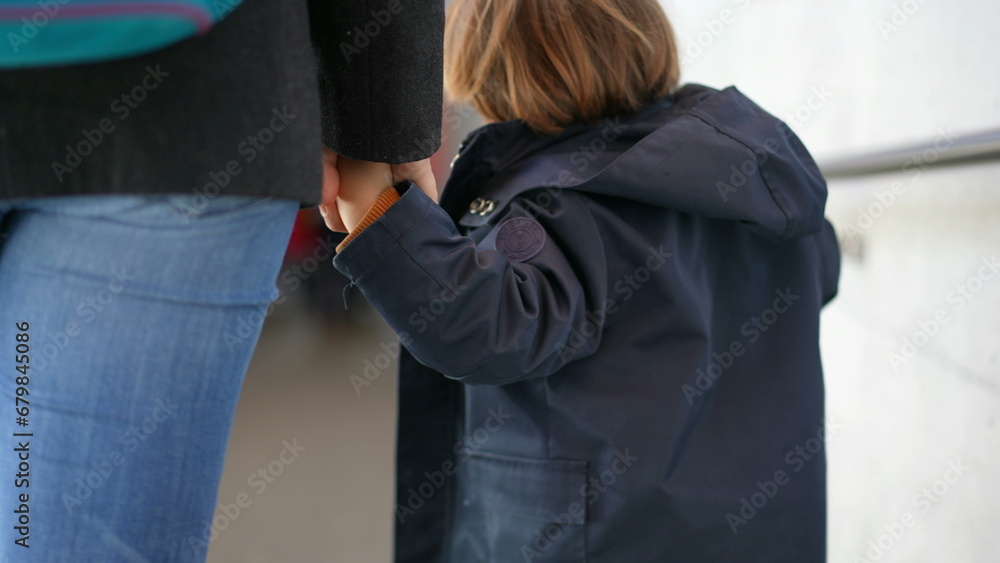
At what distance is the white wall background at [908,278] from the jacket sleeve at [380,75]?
73 cm

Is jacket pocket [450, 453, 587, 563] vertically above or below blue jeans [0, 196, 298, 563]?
below

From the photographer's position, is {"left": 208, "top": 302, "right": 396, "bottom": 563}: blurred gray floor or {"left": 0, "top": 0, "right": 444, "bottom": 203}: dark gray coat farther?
{"left": 208, "top": 302, "right": 396, "bottom": 563}: blurred gray floor

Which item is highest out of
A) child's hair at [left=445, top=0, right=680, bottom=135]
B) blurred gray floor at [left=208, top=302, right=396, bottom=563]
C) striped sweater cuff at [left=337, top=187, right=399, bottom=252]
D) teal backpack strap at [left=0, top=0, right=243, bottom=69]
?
teal backpack strap at [left=0, top=0, right=243, bottom=69]

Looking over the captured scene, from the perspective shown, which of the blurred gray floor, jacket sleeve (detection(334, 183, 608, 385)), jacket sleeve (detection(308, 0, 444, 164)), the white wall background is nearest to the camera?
jacket sleeve (detection(308, 0, 444, 164))

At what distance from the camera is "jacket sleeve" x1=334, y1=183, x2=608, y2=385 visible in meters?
0.80

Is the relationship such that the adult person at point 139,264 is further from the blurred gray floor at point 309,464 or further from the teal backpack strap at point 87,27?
the blurred gray floor at point 309,464

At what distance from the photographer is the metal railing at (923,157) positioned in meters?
1.03

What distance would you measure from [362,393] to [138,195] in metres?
2.42

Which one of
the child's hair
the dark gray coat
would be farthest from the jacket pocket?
the dark gray coat

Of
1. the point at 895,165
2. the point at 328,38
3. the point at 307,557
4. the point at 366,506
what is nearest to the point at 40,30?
the point at 328,38

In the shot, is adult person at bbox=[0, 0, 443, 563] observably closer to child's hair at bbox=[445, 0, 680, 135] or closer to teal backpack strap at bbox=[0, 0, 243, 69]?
teal backpack strap at bbox=[0, 0, 243, 69]

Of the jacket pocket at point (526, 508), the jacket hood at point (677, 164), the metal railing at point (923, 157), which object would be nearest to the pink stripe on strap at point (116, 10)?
the jacket hood at point (677, 164)

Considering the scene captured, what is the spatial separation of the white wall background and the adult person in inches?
35.8

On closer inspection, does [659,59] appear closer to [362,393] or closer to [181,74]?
[181,74]
